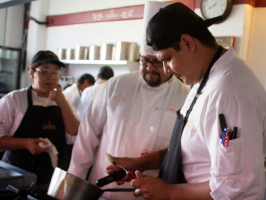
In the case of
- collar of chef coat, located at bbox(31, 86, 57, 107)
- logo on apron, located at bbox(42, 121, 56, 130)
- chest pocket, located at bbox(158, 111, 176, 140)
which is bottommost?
logo on apron, located at bbox(42, 121, 56, 130)

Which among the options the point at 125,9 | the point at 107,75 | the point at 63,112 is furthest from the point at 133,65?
the point at 63,112

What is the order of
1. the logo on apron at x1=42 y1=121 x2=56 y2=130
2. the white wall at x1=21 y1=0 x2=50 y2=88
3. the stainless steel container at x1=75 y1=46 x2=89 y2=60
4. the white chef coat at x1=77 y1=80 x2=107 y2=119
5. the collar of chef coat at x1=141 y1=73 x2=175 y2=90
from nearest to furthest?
the collar of chef coat at x1=141 y1=73 x2=175 y2=90
the logo on apron at x1=42 y1=121 x2=56 y2=130
the white chef coat at x1=77 y1=80 x2=107 y2=119
the stainless steel container at x1=75 y1=46 x2=89 y2=60
the white wall at x1=21 y1=0 x2=50 y2=88

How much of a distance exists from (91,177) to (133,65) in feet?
10.4

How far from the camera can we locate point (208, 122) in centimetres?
103

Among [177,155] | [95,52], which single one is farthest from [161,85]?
[95,52]

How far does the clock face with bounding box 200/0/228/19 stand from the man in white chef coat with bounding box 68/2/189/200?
233 cm

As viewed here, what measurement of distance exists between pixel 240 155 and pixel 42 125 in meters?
1.47

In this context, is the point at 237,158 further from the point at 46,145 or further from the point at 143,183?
the point at 46,145

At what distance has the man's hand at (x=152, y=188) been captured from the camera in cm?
115

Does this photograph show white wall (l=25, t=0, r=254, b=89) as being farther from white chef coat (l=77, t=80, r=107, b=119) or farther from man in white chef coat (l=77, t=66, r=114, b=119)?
white chef coat (l=77, t=80, r=107, b=119)

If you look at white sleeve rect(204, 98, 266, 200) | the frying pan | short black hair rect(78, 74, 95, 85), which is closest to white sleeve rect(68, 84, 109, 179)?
the frying pan

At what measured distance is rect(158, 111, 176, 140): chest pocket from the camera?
1.77m

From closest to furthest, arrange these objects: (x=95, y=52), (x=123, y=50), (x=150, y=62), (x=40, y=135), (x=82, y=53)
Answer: (x=150, y=62) < (x=40, y=135) < (x=123, y=50) < (x=95, y=52) < (x=82, y=53)

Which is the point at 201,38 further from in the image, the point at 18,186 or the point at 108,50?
the point at 108,50
